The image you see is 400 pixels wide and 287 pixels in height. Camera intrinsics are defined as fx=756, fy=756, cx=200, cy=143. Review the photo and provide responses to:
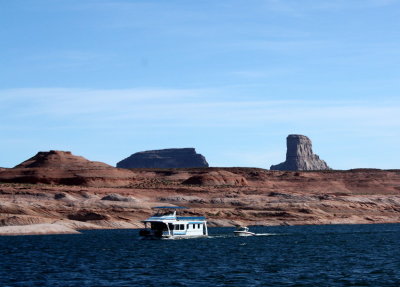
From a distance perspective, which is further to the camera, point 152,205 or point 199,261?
point 152,205

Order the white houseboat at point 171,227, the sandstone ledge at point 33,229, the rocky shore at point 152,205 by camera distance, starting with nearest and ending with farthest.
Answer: the white houseboat at point 171,227 → the sandstone ledge at point 33,229 → the rocky shore at point 152,205

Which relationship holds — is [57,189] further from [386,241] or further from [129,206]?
[386,241]

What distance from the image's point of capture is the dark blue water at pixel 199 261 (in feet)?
164

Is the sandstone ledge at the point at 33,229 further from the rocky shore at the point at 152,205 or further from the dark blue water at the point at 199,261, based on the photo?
the dark blue water at the point at 199,261

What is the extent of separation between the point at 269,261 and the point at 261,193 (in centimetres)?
11104

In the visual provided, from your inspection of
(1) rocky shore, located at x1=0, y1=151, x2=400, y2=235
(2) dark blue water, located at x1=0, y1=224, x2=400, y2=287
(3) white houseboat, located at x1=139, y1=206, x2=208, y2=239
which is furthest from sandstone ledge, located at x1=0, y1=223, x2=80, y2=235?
(3) white houseboat, located at x1=139, y1=206, x2=208, y2=239

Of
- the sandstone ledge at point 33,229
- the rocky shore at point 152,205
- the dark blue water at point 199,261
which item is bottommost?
the dark blue water at point 199,261

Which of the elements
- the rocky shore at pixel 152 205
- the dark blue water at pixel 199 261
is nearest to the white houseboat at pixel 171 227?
the dark blue water at pixel 199 261

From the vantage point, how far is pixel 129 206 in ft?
449

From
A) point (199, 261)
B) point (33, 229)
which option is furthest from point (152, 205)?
point (199, 261)

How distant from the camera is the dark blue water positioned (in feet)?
164

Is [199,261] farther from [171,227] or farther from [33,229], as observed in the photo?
[33,229]

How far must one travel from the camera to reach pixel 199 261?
63.3 metres

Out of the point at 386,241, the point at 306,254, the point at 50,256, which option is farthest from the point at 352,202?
the point at 50,256
